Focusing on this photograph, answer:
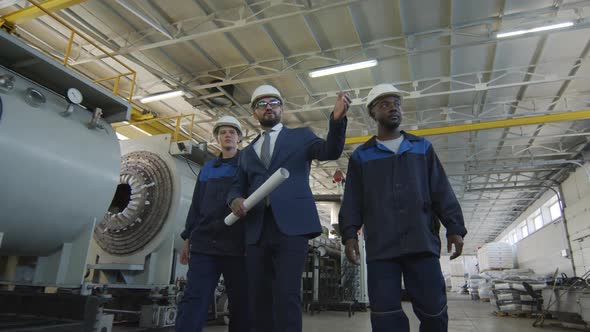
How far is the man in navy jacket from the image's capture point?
185 centimetres

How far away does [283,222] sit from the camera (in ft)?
6.47

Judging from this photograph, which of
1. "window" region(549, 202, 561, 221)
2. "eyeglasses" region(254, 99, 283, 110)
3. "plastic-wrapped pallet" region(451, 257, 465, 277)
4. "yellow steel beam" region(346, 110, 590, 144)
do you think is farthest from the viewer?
"plastic-wrapped pallet" region(451, 257, 465, 277)

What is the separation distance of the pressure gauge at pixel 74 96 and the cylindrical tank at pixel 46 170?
0.47ft

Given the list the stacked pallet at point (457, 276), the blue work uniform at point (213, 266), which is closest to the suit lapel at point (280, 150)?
the blue work uniform at point (213, 266)

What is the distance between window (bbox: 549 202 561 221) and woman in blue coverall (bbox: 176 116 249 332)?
15605 mm

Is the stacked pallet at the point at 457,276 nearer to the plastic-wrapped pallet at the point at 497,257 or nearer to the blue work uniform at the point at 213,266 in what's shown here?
the plastic-wrapped pallet at the point at 497,257

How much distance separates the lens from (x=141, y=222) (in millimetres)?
4477

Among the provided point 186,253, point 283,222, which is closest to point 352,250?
A: point 283,222

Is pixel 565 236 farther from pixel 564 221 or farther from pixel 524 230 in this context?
pixel 524 230

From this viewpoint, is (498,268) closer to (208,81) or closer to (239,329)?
(208,81)

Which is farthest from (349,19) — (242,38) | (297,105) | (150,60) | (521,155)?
(521,155)

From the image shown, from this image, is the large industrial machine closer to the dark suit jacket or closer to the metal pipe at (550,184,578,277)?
the dark suit jacket

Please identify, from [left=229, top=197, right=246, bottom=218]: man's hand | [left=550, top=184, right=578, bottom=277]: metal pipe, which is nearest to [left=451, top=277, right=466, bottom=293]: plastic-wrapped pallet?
[left=550, top=184, right=578, bottom=277]: metal pipe

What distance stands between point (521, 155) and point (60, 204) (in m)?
14.3
